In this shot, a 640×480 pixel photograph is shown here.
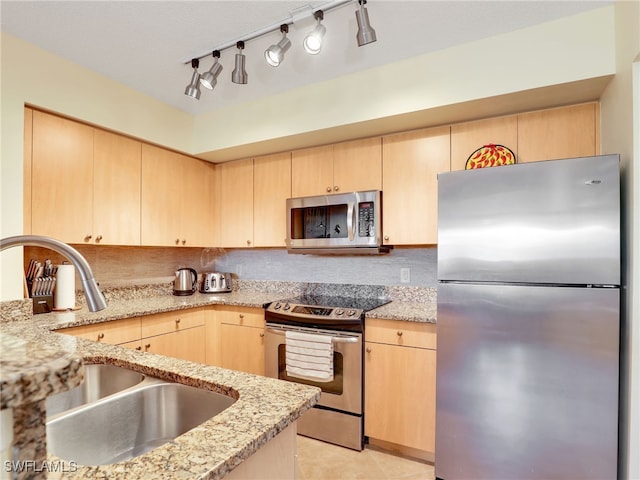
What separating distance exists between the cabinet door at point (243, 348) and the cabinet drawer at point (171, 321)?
0.77 feet

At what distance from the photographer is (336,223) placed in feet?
8.96

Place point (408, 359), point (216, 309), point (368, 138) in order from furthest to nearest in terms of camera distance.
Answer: point (216, 309) < point (368, 138) < point (408, 359)

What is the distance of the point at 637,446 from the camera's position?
1479 millimetres

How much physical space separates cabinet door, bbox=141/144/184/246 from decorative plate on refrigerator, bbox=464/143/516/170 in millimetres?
2369

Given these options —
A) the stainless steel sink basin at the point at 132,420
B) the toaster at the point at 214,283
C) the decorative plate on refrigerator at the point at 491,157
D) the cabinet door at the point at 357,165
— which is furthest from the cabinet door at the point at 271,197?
the stainless steel sink basin at the point at 132,420

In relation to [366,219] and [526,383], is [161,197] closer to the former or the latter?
[366,219]

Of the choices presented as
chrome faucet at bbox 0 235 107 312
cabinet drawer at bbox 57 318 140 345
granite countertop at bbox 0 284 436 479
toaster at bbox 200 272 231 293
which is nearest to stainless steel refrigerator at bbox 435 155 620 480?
granite countertop at bbox 0 284 436 479

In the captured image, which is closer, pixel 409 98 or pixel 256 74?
pixel 409 98

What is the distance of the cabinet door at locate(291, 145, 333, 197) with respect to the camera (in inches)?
111

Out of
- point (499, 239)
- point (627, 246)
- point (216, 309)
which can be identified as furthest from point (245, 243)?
point (627, 246)

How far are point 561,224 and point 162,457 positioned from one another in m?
1.78

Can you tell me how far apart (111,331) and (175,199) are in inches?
48.8

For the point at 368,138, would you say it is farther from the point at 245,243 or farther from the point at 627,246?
the point at 627,246

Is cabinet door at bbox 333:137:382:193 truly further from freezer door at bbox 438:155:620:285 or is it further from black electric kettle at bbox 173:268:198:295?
black electric kettle at bbox 173:268:198:295
